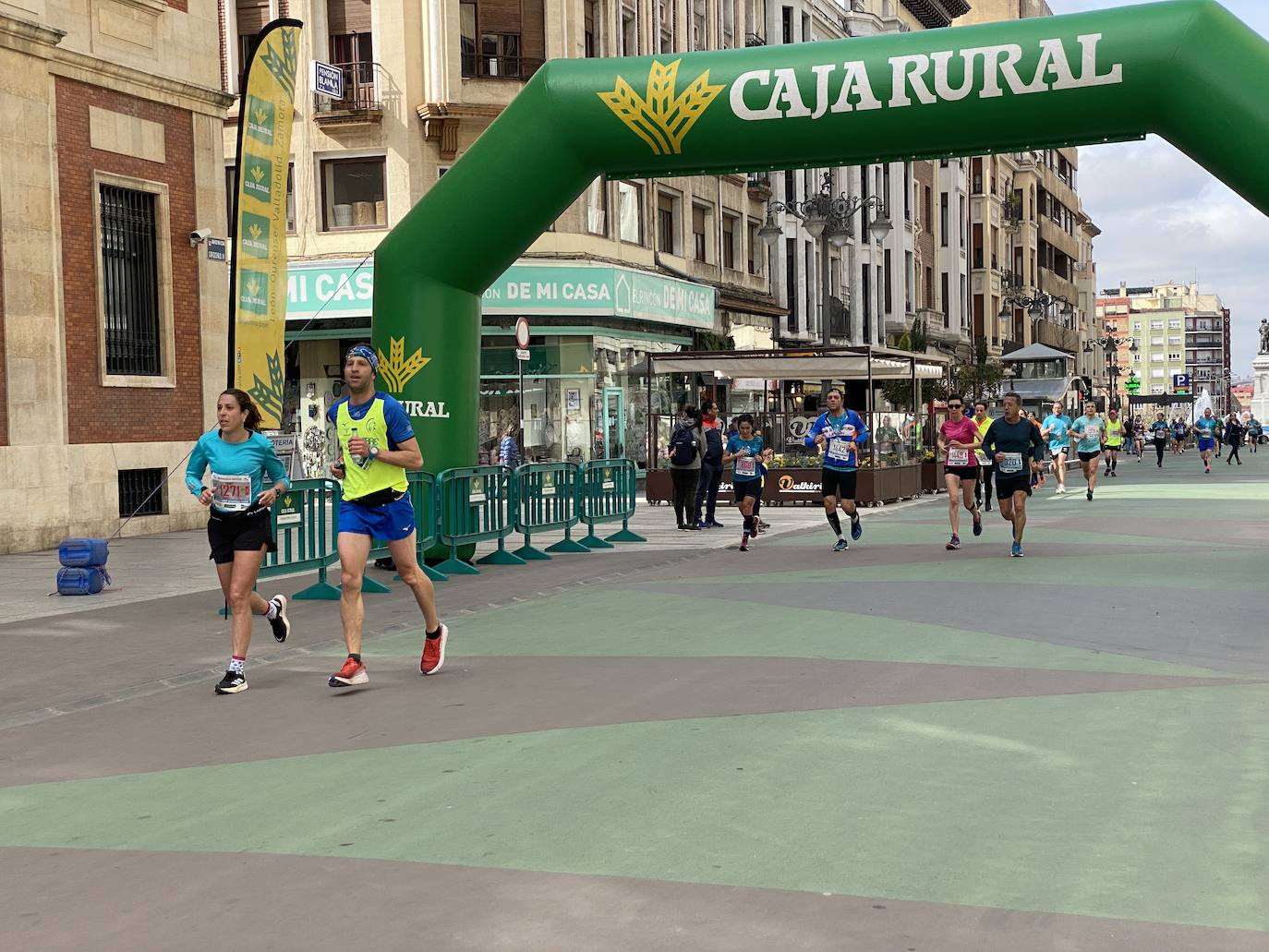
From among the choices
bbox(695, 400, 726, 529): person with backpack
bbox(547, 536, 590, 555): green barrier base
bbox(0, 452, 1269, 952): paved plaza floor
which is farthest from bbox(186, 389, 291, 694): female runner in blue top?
bbox(695, 400, 726, 529): person with backpack

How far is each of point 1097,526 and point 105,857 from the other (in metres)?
16.9

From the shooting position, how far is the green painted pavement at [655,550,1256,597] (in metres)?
13.2

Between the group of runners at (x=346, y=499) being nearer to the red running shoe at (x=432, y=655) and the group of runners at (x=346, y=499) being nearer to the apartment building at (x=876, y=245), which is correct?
the red running shoe at (x=432, y=655)

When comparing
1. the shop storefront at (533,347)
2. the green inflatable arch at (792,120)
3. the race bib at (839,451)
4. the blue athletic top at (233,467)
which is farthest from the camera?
the shop storefront at (533,347)

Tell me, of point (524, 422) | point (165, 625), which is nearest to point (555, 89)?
point (165, 625)

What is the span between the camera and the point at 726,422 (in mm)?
29078

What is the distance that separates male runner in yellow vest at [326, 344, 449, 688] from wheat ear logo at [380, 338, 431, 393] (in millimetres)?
6172

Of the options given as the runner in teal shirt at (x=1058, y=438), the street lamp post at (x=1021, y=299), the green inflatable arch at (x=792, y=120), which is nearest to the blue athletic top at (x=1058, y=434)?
the runner in teal shirt at (x=1058, y=438)

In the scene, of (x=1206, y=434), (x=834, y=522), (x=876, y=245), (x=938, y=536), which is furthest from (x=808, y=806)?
(x=876, y=245)

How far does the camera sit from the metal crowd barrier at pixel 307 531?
41.4 feet

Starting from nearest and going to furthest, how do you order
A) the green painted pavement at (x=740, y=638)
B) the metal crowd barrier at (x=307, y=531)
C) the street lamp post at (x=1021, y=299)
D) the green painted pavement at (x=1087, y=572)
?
the green painted pavement at (x=740, y=638) → the metal crowd barrier at (x=307, y=531) → the green painted pavement at (x=1087, y=572) → the street lamp post at (x=1021, y=299)

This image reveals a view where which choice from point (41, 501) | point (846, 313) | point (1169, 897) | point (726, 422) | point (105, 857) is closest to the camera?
point (1169, 897)

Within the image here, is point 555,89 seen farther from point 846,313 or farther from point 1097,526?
point 846,313

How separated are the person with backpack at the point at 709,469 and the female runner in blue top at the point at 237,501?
42.0ft
